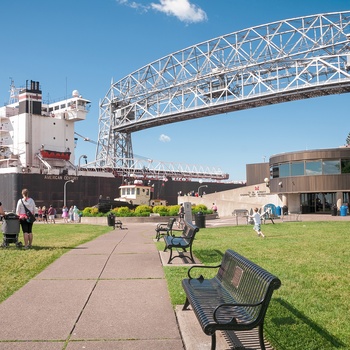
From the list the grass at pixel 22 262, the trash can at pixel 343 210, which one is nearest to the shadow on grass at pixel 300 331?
the grass at pixel 22 262

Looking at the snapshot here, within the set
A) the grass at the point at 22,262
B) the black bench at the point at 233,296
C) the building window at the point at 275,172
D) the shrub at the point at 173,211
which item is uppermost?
the building window at the point at 275,172

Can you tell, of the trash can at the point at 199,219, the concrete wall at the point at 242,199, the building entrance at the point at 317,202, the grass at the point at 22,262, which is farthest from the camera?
the concrete wall at the point at 242,199

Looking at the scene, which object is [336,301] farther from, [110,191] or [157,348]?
[110,191]

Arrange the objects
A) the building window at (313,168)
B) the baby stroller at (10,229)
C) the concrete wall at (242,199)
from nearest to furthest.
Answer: the baby stroller at (10,229), the building window at (313,168), the concrete wall at (242,199)

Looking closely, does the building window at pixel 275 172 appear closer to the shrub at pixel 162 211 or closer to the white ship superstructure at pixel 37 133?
the shrub at pixel 162 211

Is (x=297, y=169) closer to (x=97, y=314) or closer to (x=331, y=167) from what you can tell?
(x=331, y=167)

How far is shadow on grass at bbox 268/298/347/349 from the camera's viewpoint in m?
4.87

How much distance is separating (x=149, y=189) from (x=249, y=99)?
2568 cm

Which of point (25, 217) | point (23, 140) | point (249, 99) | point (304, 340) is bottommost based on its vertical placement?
point (304, 340)

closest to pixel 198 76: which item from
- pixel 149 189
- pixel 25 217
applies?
pixel 149 189

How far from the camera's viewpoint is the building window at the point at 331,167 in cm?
4003

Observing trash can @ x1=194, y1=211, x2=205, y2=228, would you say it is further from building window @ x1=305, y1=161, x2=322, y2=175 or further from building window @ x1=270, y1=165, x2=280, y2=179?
building window @ x1=270, y1=165, x2=280, y2=179

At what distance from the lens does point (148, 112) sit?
3142 inches

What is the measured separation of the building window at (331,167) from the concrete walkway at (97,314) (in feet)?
110
